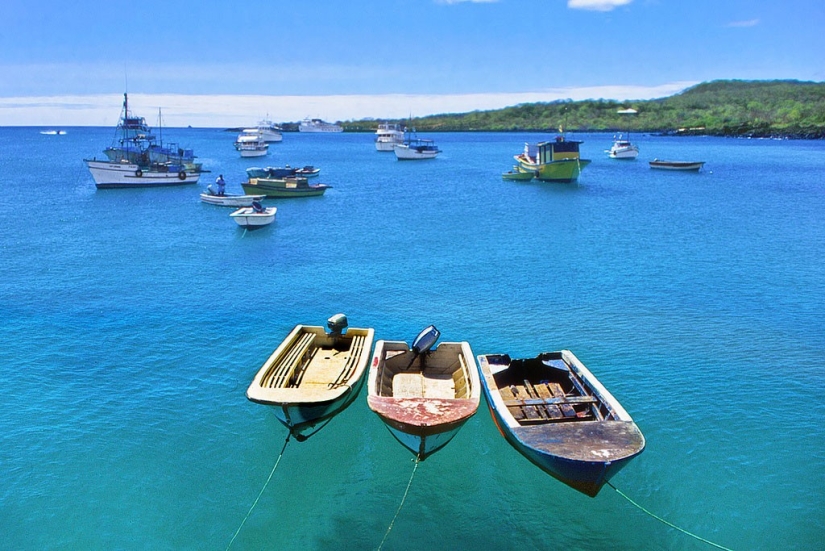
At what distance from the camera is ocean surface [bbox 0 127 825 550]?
44.5 feet

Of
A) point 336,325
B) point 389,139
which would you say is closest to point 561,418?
point 336,325

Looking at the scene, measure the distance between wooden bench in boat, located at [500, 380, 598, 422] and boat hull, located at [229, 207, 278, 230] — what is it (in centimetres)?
3131

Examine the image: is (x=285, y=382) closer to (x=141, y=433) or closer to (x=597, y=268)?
(x=141, y=433)

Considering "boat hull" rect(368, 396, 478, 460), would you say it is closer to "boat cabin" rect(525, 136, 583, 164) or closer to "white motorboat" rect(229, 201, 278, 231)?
"white motorboat" rect(229, 201, 278, 231)

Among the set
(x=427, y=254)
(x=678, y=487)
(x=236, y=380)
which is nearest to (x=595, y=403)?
(x=678, y=487)

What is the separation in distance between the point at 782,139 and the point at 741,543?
175 meters

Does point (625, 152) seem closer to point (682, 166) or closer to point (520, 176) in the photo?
point (682, 166)

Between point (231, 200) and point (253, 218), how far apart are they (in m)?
11.7

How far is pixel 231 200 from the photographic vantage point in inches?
2138

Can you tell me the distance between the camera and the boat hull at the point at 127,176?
64.2m

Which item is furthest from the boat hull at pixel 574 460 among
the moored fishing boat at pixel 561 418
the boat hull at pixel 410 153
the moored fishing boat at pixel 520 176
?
the boat hull at pixel 410 153

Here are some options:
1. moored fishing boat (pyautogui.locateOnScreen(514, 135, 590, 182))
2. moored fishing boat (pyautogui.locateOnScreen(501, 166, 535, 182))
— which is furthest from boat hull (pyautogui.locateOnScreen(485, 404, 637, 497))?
moored fishing boat (pyautogui.locateOnScreen(501, 166, 535, 182))

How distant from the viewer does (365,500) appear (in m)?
14.1

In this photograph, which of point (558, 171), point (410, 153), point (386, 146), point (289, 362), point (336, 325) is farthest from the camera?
point (386, 146)
